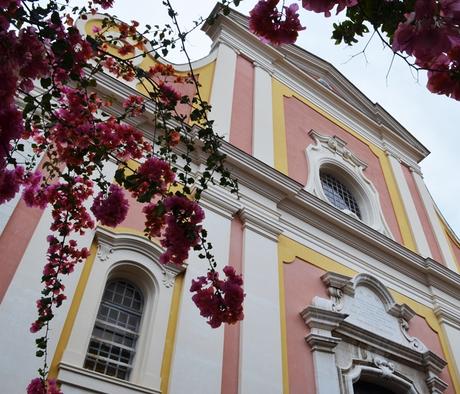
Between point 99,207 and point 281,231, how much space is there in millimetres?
4688

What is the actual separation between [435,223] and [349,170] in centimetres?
296

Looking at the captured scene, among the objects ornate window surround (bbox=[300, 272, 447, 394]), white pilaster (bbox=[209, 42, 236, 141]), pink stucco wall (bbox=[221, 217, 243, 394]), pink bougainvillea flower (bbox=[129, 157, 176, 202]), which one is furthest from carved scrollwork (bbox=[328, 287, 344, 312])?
pink bougainvillea flower (bbox=[129, 157, 176, 202])

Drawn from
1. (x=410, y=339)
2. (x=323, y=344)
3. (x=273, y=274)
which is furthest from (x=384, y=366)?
(x=273, y=274)

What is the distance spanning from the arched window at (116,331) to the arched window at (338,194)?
556cm

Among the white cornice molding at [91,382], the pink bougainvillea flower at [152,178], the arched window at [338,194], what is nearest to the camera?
the pink bougainvillea flower at [152,178]

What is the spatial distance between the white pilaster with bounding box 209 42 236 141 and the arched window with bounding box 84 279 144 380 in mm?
3261

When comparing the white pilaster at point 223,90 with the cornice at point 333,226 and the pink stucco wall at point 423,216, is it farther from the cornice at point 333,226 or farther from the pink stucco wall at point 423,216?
the pink stucco wall at point 423,216

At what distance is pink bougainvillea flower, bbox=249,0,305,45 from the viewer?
2.69 metres

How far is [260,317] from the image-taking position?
646cm

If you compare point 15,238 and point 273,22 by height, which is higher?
point 15,238

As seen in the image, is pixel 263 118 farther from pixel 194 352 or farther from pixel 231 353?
pixel 194 352

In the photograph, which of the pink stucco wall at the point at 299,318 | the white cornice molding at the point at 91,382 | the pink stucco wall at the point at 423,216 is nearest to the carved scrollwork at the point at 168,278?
the white cornice molding at the point at 91,382

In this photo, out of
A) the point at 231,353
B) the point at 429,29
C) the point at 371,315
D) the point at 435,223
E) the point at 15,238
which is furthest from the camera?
the point at 435,223

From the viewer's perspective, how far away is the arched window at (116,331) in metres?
5.23
